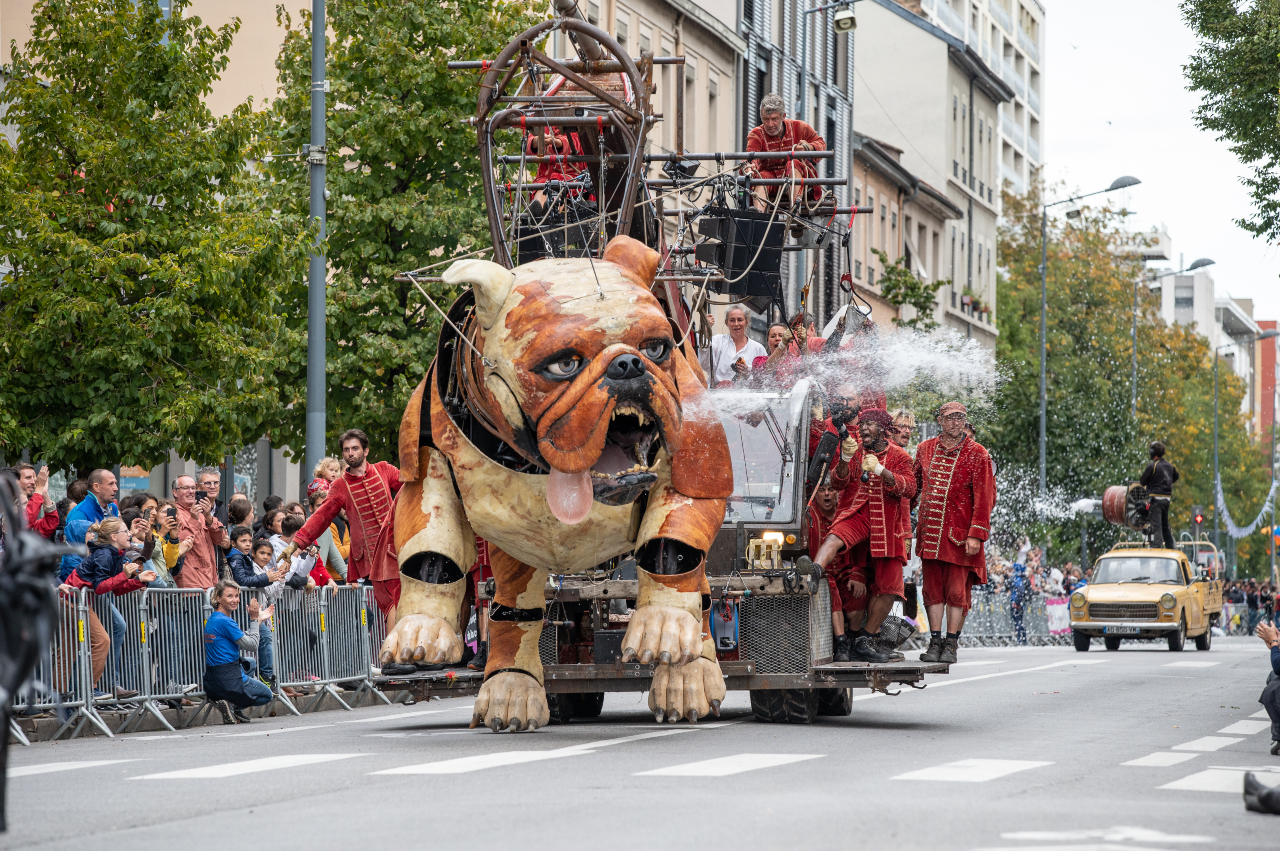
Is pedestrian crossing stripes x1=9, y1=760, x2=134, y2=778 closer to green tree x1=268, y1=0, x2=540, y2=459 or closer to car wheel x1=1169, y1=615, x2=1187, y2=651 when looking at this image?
green tree x1=268, y1=0, x2=540, y2=459

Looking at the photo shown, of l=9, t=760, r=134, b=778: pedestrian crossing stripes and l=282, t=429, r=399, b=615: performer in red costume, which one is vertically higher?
l=282, t=429, r=399, b=615: performer in red costume

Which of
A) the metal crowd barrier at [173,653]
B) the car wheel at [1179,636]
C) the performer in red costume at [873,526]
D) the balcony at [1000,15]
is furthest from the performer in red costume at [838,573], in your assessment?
the balcony at [1000,15]

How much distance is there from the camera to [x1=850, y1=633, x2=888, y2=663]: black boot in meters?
13.8

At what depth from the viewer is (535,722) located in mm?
11906

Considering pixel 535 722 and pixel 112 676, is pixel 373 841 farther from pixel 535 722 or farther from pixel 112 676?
pixel 112 676

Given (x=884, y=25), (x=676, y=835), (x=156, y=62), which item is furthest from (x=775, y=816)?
(x=884, y=25)

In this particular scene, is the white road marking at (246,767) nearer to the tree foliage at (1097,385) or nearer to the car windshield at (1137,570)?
the car windshield at (1137,570)

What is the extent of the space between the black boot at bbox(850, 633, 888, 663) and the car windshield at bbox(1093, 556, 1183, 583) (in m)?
21.3

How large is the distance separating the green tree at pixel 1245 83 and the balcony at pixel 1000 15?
62.4 m

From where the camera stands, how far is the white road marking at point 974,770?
982cm

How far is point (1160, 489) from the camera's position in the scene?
35312 millimetres

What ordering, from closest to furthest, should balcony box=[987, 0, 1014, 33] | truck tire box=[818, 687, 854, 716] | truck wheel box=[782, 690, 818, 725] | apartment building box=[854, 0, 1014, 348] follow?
truck wheel box=[782, 690, 818, 725]
truck tire box=[818, 687, 854, 716]
apartment building box=[854, 0, 1014, 348]
balcony box=[987, 0, 1014, 33]

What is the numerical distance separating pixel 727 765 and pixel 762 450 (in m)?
4.31

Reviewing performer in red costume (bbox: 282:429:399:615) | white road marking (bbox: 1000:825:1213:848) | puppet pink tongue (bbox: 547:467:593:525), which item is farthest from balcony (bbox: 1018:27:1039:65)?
white road marking (bbox: 1000:825:1213:848)
